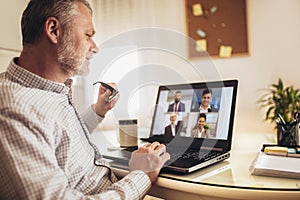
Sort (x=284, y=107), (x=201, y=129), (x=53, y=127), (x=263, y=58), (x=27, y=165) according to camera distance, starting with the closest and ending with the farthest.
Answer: (x=27, y=165)
(x=53, y=127)
(x=201, y=129)
(x=284, y=107)
(x=263, y=58)

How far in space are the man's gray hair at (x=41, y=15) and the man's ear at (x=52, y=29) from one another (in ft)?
0.04

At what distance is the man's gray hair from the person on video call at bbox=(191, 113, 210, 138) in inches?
24.0

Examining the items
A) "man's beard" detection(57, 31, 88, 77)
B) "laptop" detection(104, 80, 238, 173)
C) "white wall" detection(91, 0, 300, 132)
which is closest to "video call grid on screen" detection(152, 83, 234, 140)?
"laptop" detection(104, 80, 238, 173)

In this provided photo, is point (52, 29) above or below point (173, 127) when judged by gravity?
above

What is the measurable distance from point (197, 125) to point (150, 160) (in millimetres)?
340

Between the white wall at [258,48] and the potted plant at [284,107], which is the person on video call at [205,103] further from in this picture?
the white wall at [258,48]

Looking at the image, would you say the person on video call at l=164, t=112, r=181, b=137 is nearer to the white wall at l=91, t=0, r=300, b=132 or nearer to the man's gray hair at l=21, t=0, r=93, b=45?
the man's gray hair at l=21, t=0, r=93, b=45

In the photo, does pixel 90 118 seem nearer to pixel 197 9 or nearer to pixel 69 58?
pixel 69 58

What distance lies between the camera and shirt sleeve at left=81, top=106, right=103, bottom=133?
1.23 m

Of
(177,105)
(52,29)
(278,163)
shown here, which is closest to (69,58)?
(52,29)

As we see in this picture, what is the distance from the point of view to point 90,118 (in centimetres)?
124

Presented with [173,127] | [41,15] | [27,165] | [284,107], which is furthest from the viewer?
[284,107]

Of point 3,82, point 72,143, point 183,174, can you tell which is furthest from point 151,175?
point 3,82

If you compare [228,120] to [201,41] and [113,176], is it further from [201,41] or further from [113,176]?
[201,41]
